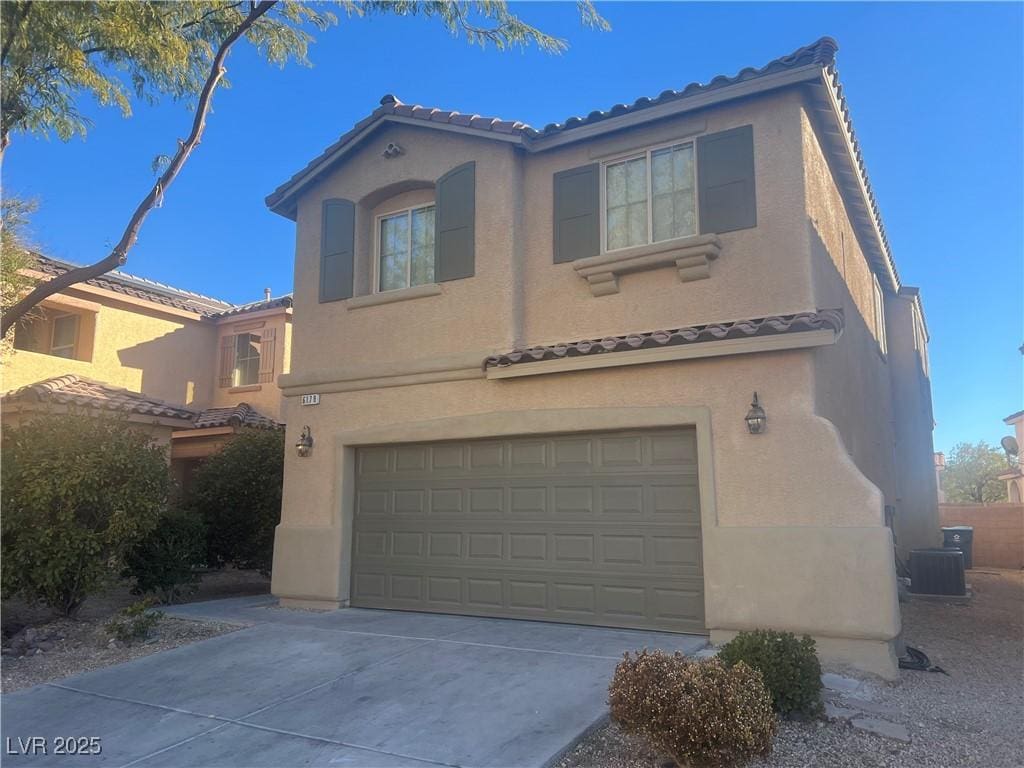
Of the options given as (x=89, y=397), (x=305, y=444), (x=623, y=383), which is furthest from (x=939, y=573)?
(x=89, y=397)

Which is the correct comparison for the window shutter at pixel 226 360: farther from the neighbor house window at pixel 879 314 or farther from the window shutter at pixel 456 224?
the neighbor house window at pixel 879 314

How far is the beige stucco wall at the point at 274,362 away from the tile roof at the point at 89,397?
16.5ft

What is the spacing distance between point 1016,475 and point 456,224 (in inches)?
1167

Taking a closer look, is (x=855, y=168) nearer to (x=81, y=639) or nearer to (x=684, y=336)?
(x=684, y=336)

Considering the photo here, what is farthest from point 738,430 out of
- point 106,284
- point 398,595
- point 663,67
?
point 106,284

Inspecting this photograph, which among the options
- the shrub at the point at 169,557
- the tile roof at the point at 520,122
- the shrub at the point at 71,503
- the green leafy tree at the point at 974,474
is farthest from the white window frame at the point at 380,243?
the green leafy tree at the point at 974,474

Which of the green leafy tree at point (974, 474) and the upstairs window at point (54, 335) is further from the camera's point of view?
the green leafy tree at point (974, 474)

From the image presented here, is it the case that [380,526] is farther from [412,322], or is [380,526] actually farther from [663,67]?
[663,67]

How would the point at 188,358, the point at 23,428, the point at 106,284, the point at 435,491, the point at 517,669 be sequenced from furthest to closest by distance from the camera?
the point at 188,358 → the point at 106,284 → the point at 435,491 → the point at 23,428 → the point at 517,669

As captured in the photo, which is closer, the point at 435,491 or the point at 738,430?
the point at 738,430

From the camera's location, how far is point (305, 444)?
10953 mm

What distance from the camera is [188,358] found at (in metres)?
21.6

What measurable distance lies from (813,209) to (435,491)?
5867mm

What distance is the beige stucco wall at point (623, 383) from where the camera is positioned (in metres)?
7.40
